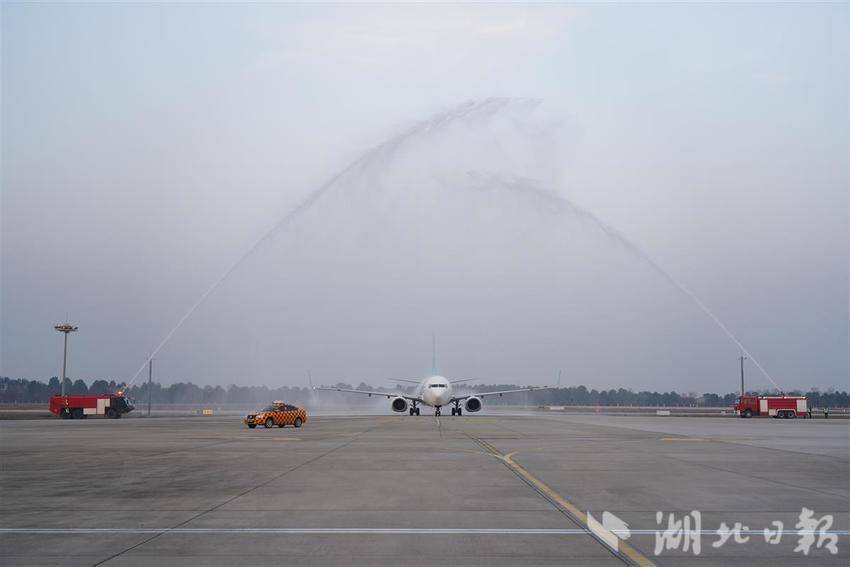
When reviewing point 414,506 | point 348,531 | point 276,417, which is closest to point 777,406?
point 276,417

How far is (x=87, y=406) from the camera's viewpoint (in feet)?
226

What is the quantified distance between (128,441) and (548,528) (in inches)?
1041

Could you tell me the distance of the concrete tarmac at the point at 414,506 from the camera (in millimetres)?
10500

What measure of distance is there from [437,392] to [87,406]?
107 ft

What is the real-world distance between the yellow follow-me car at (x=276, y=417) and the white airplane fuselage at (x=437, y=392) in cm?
2246

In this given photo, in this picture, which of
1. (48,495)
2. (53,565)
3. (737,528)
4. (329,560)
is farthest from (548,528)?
(48,495)

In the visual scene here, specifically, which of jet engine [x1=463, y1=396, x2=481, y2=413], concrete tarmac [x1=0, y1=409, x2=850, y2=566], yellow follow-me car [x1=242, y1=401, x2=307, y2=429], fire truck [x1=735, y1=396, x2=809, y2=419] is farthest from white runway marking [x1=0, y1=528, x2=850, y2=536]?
fire truck [x1=735, y1=396, x2=809, y2=419]

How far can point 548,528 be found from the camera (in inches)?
480

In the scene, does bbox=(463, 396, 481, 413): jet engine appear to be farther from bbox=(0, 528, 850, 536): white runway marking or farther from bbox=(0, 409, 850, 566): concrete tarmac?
bbox=(0, 528, 850, 536): white runway marking

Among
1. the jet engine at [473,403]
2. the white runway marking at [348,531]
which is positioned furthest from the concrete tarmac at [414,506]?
the jet engine at [473,403]

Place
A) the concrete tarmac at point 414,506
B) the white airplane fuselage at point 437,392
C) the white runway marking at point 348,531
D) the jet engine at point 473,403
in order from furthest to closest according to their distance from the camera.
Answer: the jet engine at point 473,403
the white airplane fuselage at point 437,392
the white runway marking at point 348,531
the concrete tarmac at point 414,506

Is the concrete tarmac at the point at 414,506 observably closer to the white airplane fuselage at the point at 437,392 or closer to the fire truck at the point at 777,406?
the white airplane fuselage at the point at 437,392

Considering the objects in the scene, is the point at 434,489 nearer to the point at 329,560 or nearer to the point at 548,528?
the point at 548,528

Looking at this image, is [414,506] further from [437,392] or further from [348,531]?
[437,392]
